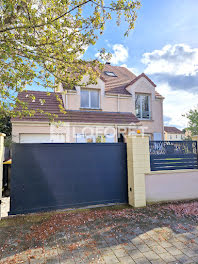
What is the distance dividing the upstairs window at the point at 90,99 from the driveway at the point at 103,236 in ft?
28.3

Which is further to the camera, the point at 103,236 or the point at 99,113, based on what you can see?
the point at 99,113

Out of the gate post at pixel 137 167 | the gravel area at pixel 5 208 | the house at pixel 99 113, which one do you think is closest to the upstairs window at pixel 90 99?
the house at pixel 99 113

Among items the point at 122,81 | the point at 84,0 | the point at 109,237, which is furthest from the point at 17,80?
the point at 122,81

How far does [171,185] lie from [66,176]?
362 cm

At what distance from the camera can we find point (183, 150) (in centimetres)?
596

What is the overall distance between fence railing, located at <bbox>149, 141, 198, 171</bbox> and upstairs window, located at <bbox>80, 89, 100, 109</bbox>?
7.60 meters

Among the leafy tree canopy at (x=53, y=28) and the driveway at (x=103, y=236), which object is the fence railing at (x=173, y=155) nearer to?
the driveway at (x=103, y=236)

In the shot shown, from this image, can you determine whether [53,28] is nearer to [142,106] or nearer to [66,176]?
[66,176]

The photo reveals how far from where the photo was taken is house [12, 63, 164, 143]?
10.2m

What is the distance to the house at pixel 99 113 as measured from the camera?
10.2 meters

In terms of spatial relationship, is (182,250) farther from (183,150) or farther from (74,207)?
(183,150)

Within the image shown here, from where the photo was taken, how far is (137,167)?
205 inches

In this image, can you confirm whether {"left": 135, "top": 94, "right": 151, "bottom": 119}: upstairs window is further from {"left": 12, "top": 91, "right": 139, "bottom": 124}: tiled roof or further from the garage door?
the garage door

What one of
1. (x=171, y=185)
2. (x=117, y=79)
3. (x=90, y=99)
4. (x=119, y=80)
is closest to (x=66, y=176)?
(x=171, y=185)
